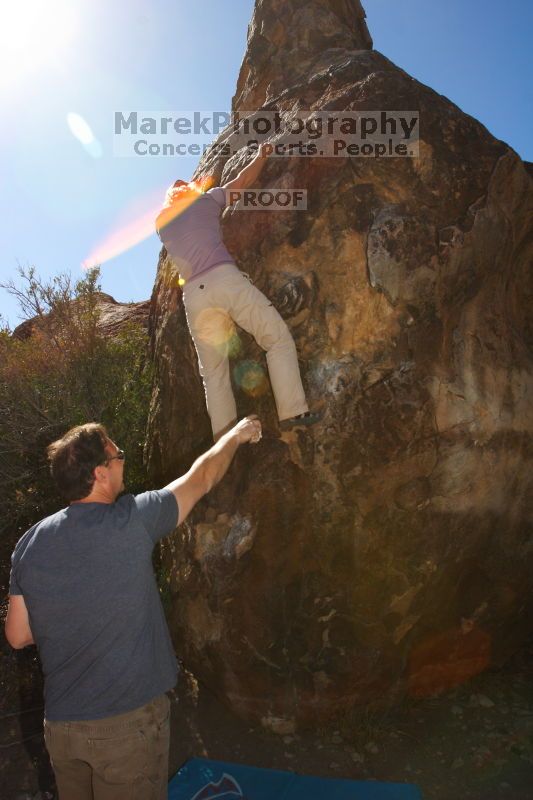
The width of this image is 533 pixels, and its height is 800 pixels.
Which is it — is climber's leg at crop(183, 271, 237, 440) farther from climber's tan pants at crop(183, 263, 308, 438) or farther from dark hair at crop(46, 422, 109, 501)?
dark hair at crop(46, 422, 109, 501)

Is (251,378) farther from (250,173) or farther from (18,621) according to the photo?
(18,621)

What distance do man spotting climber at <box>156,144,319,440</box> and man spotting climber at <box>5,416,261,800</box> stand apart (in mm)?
1724

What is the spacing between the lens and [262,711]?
436 cm

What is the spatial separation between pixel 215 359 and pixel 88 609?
2.28 m

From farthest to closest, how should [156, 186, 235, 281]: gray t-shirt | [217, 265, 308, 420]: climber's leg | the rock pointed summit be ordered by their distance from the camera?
1. the rock pointed summit
2. [156, 186, 235, 281]: gray t-shirt
3. [217, 265, 308, 420]: climber's leg

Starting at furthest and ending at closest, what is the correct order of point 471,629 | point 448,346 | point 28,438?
point 28,438 → point 471,629 → point 448,346

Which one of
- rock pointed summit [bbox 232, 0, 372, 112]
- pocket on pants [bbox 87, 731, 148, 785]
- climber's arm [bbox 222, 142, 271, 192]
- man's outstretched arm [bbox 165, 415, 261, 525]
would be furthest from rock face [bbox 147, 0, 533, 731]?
pocket on pants [bbox 87, 731, 148, 785]

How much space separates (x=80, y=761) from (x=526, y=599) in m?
3.83

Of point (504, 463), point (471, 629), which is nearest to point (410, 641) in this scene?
→ point (471, 629)

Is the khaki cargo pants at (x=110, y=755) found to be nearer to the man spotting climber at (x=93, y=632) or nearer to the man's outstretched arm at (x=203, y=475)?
the man spotting climber at (x=93, y=632)

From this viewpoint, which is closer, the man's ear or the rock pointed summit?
the man's ear

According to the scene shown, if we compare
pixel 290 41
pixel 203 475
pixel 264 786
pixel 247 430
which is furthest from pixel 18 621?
pixel 290 41

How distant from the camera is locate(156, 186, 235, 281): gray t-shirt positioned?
3.96 meters

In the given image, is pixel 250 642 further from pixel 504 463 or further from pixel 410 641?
pixel 504 463
